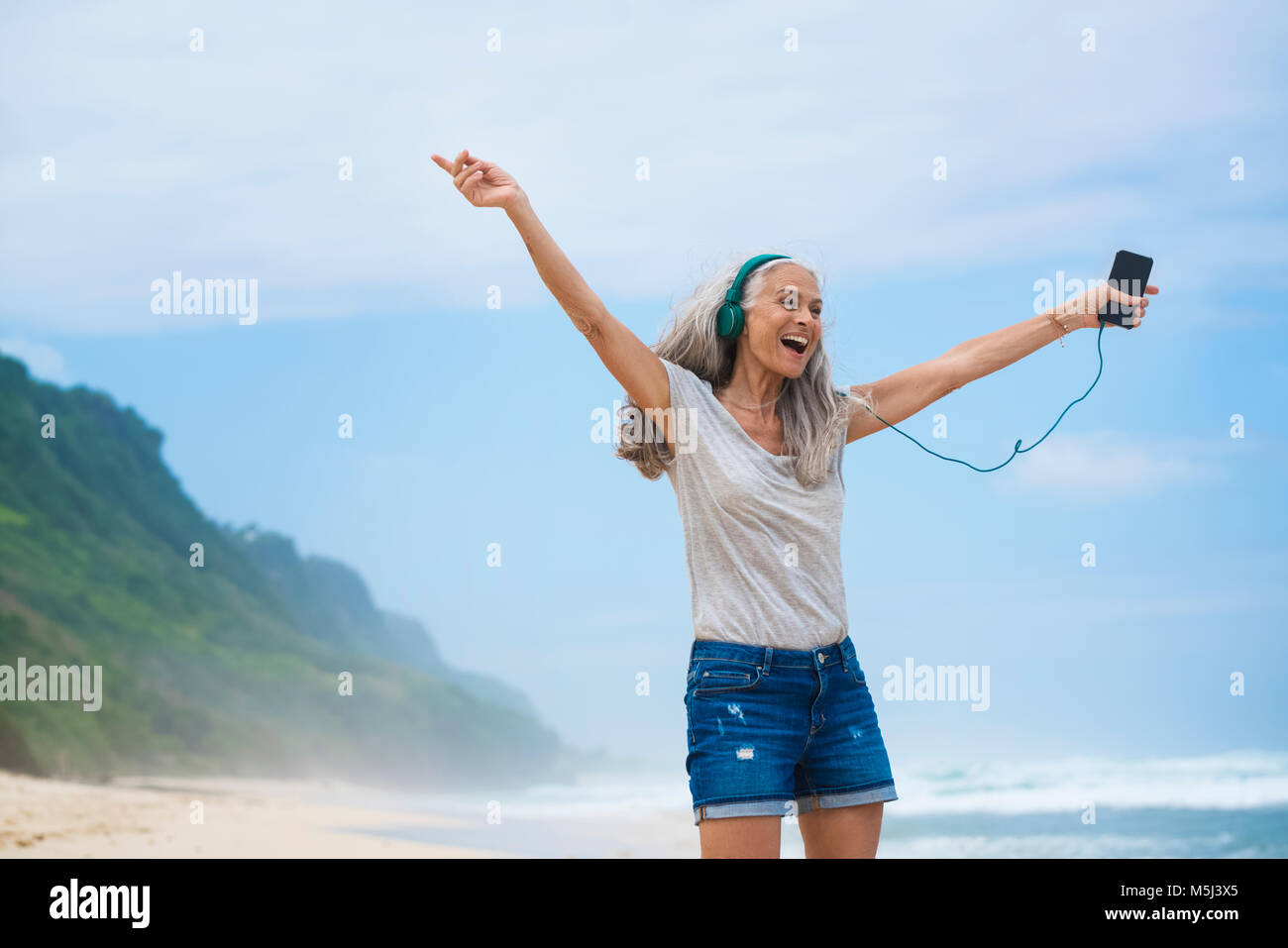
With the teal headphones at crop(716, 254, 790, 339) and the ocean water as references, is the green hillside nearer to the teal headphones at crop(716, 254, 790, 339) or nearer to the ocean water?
the ocean water

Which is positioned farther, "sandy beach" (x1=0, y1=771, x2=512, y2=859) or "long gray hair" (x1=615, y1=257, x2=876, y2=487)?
"sandy beach" (x1=0, y1=771, x2=512, y2=859)

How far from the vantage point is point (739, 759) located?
6.31ft

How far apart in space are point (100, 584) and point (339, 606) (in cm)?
378

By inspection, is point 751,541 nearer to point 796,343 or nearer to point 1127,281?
point 796,343

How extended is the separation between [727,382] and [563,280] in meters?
0.43

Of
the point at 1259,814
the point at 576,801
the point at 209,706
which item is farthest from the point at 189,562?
the point at 1259,814

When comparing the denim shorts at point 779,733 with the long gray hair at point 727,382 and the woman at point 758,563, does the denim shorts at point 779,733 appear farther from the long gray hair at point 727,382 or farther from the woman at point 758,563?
the long gray hair at point 727,382

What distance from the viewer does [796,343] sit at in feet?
7.36

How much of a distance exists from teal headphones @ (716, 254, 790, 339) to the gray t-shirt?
181 mm

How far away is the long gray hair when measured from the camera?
217 cm

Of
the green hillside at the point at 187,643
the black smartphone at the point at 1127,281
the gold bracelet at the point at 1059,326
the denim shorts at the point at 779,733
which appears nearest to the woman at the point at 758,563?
the denim shorts at the point at 779,733

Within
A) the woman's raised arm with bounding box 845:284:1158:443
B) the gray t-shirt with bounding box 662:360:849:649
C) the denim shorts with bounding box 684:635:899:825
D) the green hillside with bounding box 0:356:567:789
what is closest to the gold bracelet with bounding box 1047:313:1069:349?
the woman's raised arm with bounding box 845:284:1158:443
